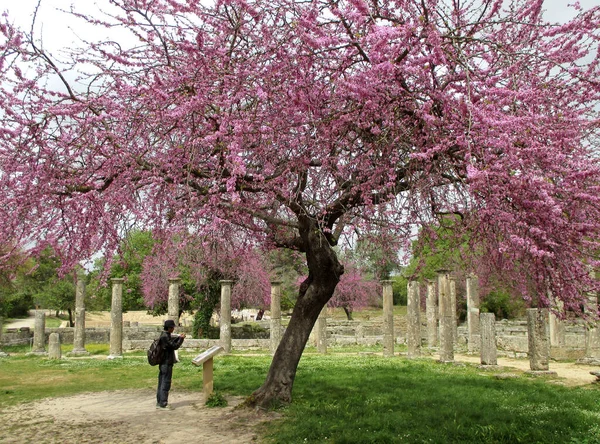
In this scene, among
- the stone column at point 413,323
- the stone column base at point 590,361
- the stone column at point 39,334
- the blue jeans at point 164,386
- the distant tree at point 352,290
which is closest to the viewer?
the blue jeans at point 164,386

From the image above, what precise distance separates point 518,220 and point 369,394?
534cm

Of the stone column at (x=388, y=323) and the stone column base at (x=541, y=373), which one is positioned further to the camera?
the stone column at (x=388, y=323)

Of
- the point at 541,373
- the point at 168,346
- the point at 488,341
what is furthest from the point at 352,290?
the point at 168,346

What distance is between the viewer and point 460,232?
28.2ft

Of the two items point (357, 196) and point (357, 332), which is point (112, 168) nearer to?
point (357, 196)

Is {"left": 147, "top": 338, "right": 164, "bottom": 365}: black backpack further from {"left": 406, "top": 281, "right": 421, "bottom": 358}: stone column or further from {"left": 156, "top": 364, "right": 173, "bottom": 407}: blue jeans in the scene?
{"left": 406, "top": 281, "right": 421, "bottom": 358}: stone column

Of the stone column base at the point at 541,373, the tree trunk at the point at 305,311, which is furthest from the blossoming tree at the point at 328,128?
the stone column base at the point at 541,373

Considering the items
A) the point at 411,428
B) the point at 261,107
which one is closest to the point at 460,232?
the point at 411,428

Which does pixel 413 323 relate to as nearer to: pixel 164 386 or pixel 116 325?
pixel 116 325

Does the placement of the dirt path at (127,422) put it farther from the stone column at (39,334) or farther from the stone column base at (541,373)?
the stone column at (39,334)

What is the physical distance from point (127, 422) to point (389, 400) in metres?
4.65

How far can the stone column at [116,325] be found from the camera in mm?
20902

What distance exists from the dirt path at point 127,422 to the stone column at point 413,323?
11858 millimetres

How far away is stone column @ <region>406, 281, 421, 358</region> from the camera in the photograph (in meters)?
20.6
